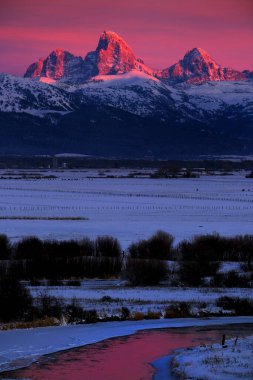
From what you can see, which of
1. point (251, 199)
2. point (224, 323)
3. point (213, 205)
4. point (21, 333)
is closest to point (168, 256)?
point (224, 323)

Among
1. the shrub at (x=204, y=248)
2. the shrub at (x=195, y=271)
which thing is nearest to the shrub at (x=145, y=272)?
the shrub at (x=195, y=271)

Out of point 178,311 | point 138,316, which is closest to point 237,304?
point 178,311

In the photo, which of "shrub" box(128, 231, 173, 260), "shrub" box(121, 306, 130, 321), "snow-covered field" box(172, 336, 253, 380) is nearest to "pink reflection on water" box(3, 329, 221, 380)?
"snow-covered field" box(172, 336, 253, 380)

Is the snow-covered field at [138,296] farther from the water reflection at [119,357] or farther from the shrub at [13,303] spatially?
the water reflection at [119,357]

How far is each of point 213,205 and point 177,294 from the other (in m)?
40.8

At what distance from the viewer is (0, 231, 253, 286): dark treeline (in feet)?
97.7

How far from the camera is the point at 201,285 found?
28906 mm

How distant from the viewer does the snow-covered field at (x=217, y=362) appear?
15.7m

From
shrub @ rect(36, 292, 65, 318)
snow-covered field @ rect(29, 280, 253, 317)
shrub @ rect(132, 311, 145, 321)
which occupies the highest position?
shrub @ rect(36, 292, 65, 318)

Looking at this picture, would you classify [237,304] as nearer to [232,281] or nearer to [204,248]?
[232,281]

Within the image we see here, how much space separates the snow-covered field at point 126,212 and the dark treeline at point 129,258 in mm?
3003

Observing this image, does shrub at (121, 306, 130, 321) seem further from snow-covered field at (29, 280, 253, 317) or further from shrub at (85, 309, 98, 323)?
shrub at (85, 309, 98, 323)

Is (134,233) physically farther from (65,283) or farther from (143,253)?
(65,283)

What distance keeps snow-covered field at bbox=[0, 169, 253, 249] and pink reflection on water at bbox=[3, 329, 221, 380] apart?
63.2ft
